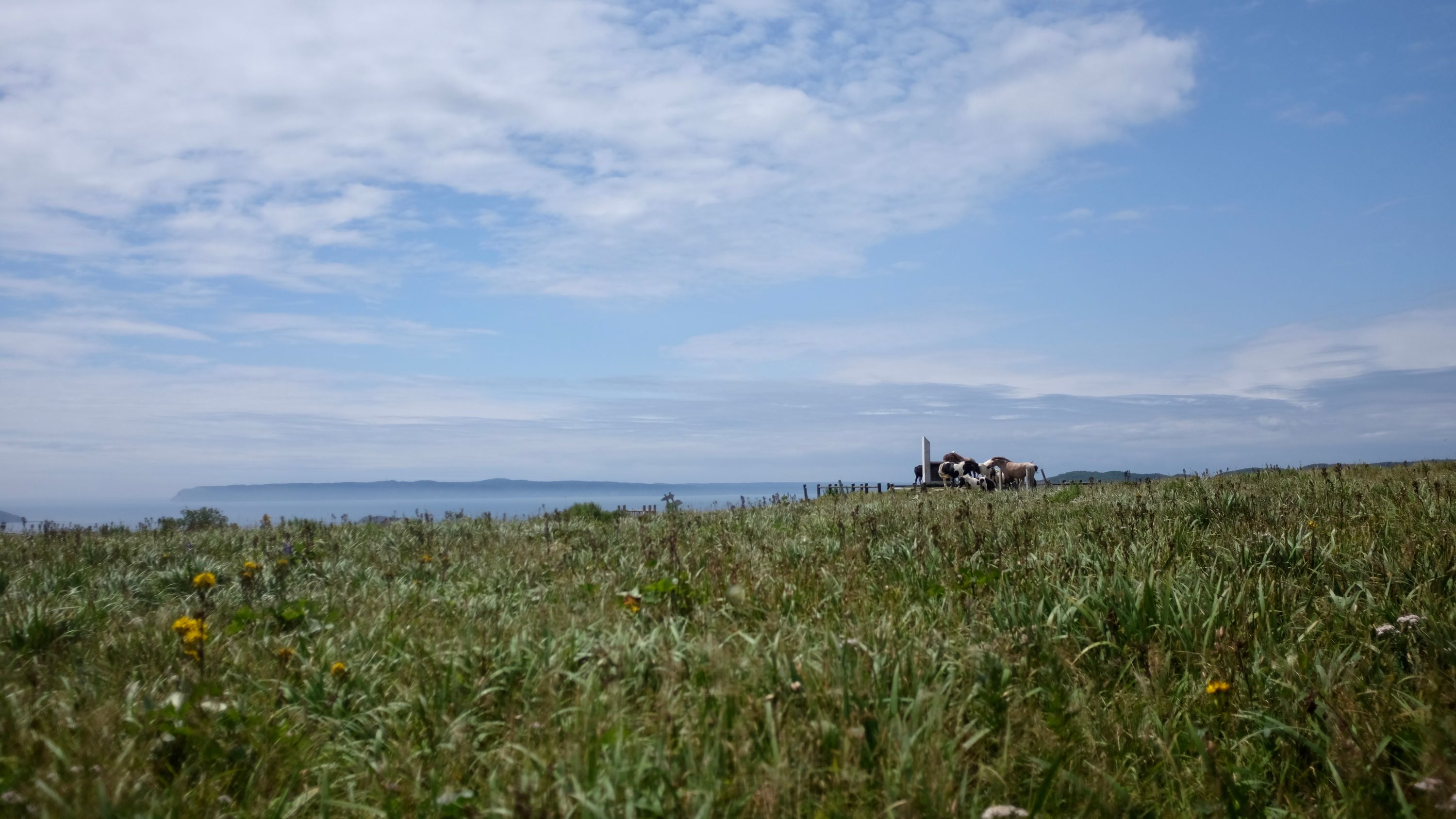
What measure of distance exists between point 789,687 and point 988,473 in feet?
92.6

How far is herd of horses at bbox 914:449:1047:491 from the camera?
28844mm

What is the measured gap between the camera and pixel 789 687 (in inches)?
158

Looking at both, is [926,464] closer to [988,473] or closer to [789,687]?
[988,473]

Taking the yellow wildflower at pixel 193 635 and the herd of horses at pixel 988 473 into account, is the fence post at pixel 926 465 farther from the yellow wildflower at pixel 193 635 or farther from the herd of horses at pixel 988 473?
the yellow wildflower at pixel 193 635

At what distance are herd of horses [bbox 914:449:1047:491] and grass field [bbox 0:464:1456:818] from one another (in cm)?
2103

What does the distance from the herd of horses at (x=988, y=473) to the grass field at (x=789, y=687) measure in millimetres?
21030

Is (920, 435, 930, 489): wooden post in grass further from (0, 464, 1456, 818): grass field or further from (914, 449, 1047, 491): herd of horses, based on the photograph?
(0, 464, 1456, 818): grass field

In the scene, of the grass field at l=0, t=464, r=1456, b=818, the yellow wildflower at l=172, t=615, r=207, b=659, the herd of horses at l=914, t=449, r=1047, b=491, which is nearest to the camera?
the grass field at l=0, t=464, r=1456, b=818

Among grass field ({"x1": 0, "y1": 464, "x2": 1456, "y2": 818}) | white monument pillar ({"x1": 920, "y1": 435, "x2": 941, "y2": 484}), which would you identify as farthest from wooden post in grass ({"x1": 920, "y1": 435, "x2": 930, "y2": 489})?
grass field ({"x1": 0, "y1": 464, "x2": 1456, "y2": 818})

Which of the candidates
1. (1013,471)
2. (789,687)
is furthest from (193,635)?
(1013,471)

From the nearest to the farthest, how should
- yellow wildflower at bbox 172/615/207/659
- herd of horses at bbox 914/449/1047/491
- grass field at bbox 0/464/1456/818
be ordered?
grass field at bbox 0/464/1456/818
yellow wildflower at bbox 172/615/207/659
herd of horses at bbox 914/449/1047/491

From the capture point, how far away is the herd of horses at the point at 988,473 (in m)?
28.8

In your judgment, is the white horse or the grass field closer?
the grass field

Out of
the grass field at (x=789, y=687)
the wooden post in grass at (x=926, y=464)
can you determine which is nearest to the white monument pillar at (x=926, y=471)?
the wooden post in grass at (x=926, y=464)
